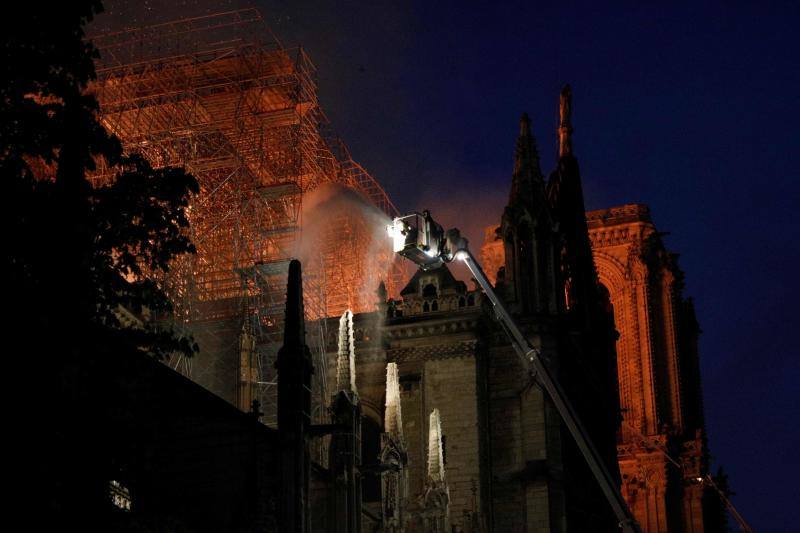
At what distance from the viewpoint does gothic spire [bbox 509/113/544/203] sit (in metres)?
51.7

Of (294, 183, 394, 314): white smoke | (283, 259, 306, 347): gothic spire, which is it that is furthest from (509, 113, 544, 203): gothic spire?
(283, 259, 306, 347): gothic spire

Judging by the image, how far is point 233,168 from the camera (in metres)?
52.3

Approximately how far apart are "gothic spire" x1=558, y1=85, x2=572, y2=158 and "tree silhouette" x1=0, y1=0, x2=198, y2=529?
47.6 metres

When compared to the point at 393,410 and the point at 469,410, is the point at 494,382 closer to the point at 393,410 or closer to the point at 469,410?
the point at 469,410

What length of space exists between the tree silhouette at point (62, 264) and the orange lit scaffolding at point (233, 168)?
2648 cm

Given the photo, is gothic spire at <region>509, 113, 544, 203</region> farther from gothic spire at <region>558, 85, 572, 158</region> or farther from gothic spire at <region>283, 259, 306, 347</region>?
gothic spire at <region>283, 259, 306, 347</region>

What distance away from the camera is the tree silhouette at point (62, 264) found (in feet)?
56.4

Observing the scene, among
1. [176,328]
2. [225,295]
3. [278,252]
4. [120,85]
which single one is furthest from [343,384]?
[120,85]

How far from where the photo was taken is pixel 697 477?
7381cm

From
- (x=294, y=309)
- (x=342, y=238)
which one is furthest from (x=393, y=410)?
(x=342, y=238)

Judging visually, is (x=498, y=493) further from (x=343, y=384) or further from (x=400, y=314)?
(x=343, y=384)

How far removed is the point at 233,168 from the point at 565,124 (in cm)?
2134

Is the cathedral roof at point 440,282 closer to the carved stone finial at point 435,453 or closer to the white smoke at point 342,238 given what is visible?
the white smoke at point 342,238

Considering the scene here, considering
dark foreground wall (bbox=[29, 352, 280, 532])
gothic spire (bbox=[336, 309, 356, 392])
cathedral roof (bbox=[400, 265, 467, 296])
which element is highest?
cathedral roof (bbox=[400, 265, 467, 296])
